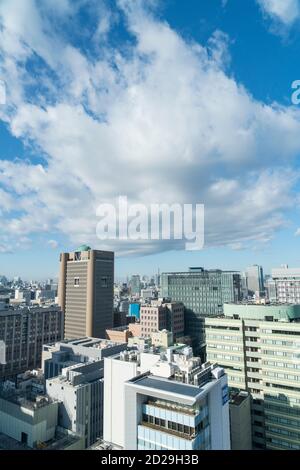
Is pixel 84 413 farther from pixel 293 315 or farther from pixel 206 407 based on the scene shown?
pixel 293 315

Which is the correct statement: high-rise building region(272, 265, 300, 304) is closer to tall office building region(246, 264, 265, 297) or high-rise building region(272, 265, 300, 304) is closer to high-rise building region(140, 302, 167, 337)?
tall office building region(246, 264, 265, 297)

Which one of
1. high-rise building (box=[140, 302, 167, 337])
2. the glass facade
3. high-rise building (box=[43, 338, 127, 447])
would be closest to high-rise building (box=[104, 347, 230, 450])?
the glass facade

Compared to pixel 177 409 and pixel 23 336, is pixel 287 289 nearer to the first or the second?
pixel 23 336

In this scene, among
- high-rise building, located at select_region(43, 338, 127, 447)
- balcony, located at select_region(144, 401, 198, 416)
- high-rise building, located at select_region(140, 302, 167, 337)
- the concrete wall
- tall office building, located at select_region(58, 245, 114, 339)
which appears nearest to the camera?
balcony, located at select_region(144, 401, 198, 416)

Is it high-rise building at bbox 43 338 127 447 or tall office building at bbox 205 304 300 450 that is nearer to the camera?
high-rise building at bbox 43 338 127 447

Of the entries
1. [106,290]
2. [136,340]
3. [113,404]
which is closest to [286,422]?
[113,404]

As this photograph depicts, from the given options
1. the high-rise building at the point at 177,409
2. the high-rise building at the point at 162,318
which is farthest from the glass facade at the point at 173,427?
the high-rise building at the point at 162,318
